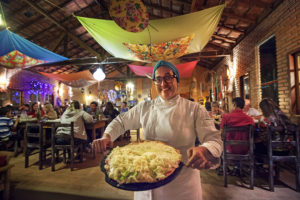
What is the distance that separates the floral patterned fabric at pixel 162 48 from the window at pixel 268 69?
2472 mm

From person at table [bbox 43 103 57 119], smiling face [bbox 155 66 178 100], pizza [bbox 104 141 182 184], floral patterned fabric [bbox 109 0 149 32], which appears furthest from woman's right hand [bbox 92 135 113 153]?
person at table [bbox 43 103 57 119]

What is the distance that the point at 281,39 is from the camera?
3646 mm

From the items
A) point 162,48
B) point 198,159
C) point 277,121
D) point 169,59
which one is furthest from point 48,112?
point 277,121

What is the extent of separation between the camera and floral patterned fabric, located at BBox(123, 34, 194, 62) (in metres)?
4.01

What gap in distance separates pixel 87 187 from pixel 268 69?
5.70 metres

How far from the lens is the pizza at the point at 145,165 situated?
82 centimetres

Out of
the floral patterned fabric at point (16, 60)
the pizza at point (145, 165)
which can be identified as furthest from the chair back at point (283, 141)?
the floral patterned fabric at point (16, 60)

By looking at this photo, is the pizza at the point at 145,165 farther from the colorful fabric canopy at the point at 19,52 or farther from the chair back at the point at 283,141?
the colorful fabric canopy at the point at 19,52

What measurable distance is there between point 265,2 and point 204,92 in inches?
383

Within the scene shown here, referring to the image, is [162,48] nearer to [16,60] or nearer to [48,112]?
[48,112]

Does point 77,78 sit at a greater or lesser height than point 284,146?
greater

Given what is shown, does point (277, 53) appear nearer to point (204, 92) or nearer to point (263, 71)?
point (263, 71)

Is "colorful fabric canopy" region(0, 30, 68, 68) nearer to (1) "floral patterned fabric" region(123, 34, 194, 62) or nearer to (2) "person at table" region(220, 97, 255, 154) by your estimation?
(1) "floral patterned fabric" region(123, 34, 194, 62)

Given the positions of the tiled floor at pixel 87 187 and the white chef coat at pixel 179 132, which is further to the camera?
the tiled floor at pixel 87 187
